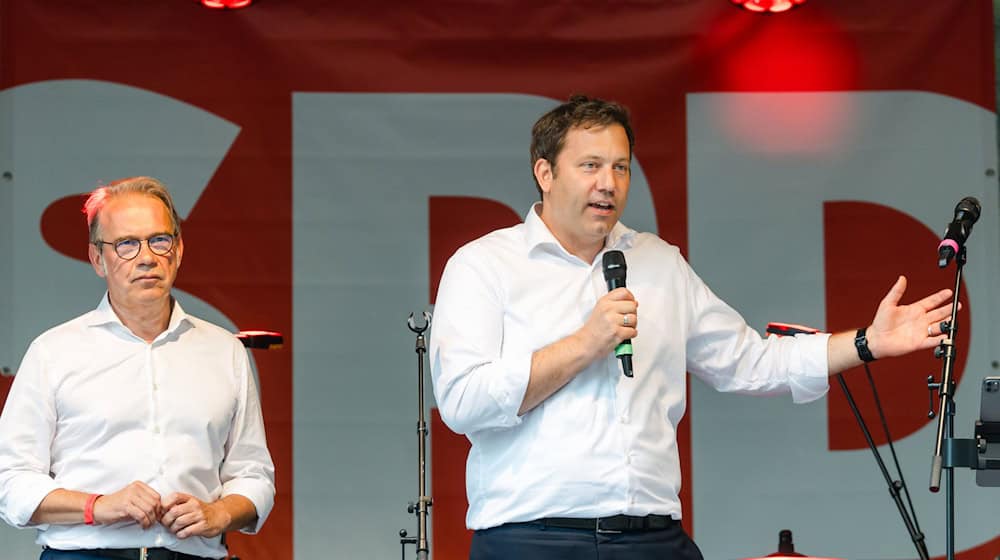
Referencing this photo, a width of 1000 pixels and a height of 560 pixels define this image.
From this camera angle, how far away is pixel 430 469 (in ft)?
15.9

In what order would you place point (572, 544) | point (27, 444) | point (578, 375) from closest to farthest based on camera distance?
point (572, 544)
point (578, 375)
point (27, 444)

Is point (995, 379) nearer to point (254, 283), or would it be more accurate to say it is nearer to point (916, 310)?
point (916, 310)

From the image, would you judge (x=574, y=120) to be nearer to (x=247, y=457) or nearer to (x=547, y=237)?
(x=547, y=237)

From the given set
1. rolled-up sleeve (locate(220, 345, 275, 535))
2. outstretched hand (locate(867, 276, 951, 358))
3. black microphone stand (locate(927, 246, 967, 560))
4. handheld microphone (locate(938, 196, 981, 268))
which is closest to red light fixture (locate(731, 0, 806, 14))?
handheld microphone (locate(938, 196, 981, 268))

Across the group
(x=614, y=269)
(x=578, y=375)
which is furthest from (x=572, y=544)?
(x=614, y=269)

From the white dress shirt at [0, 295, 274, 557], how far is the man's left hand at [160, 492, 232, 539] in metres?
0.06

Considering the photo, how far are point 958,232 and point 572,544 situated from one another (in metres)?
1.26

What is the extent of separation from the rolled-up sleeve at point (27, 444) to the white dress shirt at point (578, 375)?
3.23 feet

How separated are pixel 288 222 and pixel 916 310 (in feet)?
8.50

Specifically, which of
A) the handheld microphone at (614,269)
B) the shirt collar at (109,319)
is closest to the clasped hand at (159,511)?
the shirt collar at (109,319)

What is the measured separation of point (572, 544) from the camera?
2.72 m

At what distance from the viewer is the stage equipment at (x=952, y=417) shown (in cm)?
299

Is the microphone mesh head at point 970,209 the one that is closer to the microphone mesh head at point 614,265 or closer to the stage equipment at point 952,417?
the stage equipment at point 952,417

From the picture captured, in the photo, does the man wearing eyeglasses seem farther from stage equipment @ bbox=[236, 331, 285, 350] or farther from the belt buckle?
the belt buckle
